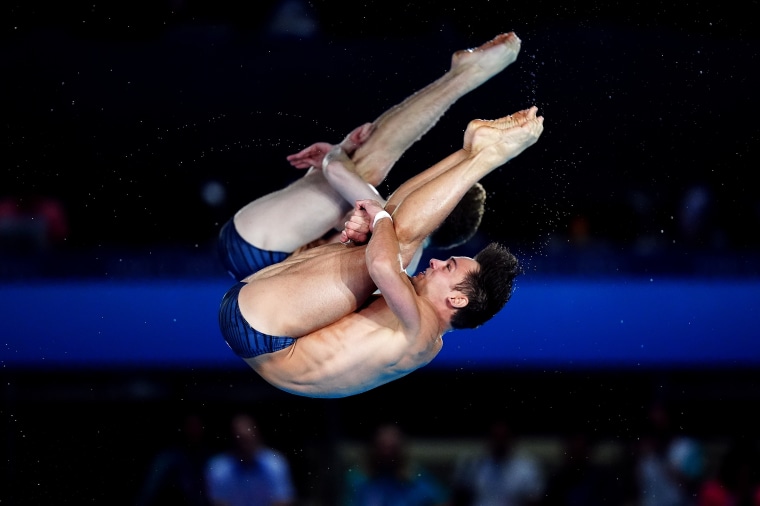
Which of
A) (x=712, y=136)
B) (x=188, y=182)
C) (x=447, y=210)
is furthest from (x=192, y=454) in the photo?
(x=712, y=136)

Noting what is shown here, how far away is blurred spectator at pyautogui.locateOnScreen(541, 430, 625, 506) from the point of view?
5.26 m

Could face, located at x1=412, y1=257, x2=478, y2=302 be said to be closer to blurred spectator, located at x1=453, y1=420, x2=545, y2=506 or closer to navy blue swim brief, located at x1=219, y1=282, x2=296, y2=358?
navy blue swim brief, located at x1=219, y1=282, x2=296, y2=358

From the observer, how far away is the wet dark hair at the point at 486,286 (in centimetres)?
325

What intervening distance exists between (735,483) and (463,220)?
2.47 metres

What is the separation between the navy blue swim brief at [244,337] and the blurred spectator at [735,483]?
3.08 metres

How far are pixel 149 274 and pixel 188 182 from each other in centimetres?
66

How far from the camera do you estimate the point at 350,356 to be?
127 inches

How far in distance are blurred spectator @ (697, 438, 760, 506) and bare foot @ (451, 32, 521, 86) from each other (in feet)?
9.09

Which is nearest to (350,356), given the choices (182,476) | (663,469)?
(182,476)

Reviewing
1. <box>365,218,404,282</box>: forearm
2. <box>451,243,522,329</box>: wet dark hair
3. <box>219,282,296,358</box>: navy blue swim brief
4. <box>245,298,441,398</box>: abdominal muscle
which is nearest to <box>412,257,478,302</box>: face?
<box>451,243,522,329</box>: wet dark hair

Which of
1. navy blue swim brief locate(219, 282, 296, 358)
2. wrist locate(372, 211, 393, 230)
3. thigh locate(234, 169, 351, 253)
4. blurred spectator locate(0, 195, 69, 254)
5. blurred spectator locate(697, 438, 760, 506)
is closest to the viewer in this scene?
wrist locate(372, 211, 393, 230)

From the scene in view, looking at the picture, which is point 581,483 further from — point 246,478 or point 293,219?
point 293,219

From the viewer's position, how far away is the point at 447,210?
321 centimetres

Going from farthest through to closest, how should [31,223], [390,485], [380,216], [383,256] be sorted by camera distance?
[31,223], [390,485], [380,216], [383,256]
